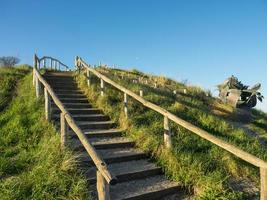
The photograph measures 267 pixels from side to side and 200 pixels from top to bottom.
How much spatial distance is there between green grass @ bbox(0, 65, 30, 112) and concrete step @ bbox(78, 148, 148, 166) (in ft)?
17.9

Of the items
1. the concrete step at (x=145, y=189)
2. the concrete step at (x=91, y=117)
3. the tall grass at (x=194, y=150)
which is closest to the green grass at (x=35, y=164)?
the concrete step at (x=145, y=189)

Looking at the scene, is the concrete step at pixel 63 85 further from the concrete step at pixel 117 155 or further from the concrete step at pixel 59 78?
the concrete step at pixel 117 155

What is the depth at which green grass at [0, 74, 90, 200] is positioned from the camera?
629 centimetres

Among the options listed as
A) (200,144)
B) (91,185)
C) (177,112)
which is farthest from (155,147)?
(177,112)

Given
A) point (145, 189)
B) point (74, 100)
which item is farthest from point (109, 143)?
point (74, 100)

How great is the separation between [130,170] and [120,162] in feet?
2.29

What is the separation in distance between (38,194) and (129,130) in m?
4.18

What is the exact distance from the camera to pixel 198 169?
7.45 m

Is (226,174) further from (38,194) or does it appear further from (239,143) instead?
(38,194)

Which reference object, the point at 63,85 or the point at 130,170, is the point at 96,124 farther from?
the point at 63,85

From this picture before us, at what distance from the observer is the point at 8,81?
16.8 m

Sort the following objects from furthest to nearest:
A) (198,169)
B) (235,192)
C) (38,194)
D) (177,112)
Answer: (177,112)
(198,169)
(235,192)
(38,194)

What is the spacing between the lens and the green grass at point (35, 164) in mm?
6289

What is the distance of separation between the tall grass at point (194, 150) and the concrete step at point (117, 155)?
31cm
